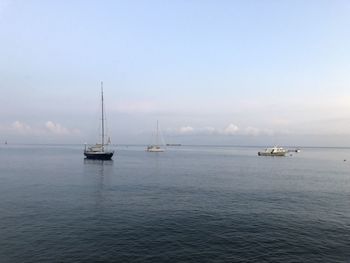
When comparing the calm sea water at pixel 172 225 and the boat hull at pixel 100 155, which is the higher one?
the boat hull at pixel 100 155

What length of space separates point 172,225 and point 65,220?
12234 millimetres

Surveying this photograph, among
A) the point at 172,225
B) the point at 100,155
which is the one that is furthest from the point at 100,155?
the point at 172,225

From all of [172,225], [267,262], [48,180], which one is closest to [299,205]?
[172,225]

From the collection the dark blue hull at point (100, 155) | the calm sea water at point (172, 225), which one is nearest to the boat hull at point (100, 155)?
the dark blue hull at point (100, 155)

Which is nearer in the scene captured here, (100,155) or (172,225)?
(172,225)

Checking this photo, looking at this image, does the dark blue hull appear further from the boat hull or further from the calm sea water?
the calm sea water

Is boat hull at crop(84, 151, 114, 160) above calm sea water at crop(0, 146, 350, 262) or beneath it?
above

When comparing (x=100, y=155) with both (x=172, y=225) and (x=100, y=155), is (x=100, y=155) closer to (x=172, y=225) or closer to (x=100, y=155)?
(x=100, y=155)

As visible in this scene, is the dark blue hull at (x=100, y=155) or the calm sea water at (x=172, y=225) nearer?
the calm sea water at (x=172, y=225)

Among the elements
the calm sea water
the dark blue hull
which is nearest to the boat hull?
the dark blue hull

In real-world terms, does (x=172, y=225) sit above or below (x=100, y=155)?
below

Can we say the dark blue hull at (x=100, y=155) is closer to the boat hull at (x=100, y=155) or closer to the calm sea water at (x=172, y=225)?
the boat hull at (x=100, y=155)

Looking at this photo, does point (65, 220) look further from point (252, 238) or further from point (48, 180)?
point (48, 180)

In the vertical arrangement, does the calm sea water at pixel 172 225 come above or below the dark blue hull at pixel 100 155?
below
